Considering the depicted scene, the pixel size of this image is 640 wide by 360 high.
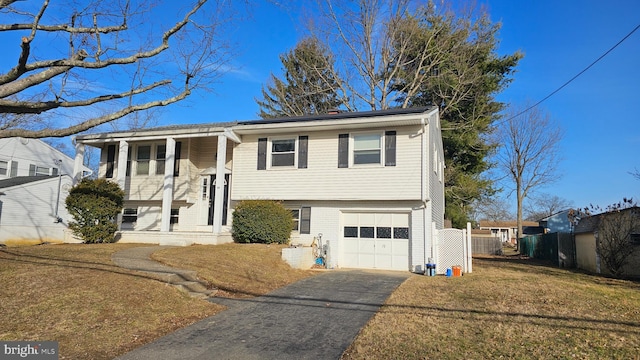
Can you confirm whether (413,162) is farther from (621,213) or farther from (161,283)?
(161,283)

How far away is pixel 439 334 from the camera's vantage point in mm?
6594

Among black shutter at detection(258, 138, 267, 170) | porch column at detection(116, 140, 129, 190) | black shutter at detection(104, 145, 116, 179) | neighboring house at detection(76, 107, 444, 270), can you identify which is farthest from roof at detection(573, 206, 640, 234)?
black shutter at detection(104, 145, 116, 179)

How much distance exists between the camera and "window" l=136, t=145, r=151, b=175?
18688 mm

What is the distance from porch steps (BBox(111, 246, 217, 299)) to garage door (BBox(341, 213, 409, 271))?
7188mm

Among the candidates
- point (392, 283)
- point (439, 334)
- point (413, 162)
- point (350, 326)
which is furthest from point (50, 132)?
point (413, 162)

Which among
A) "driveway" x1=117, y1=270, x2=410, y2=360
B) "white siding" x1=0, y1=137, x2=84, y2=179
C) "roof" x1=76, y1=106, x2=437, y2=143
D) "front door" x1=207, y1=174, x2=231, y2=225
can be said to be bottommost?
"driveway" x1=117, y1=270, x2=410, y2=360

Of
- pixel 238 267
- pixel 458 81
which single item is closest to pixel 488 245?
pixel 458 81

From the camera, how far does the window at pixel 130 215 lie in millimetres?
18875

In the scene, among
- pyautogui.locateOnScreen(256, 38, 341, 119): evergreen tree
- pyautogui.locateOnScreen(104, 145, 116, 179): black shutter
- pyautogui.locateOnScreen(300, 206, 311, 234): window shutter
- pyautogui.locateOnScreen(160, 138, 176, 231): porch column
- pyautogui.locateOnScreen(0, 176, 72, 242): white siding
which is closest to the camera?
pyautogui.locateOnScreen(300, 206, 311, 234): window shutter

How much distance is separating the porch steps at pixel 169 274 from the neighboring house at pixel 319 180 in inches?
170

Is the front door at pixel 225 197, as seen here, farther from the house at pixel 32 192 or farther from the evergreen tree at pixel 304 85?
the evergreen tree at pixel 304 85

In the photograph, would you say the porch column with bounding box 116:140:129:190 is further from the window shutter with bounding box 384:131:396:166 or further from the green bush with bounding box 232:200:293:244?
the window shutter with bounding box 384:131:396:166

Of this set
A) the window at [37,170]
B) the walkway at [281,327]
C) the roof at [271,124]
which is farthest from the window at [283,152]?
the window at [37,170]

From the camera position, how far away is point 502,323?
7309 millimetres
